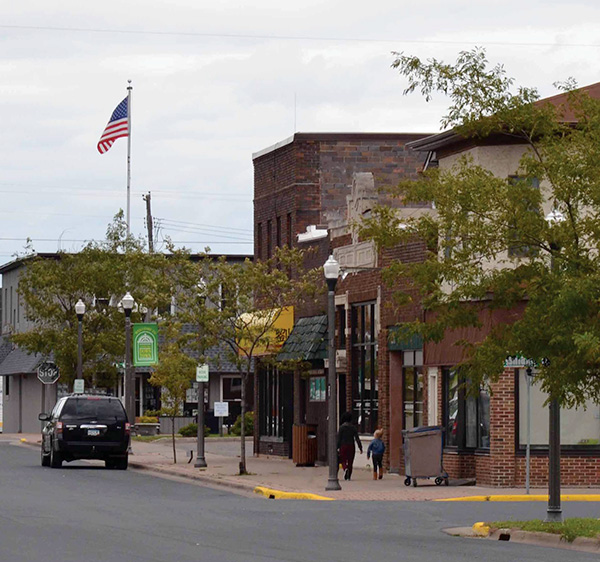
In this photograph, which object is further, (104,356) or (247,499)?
(104,356)

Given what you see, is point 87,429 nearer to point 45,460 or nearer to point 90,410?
point 90,410

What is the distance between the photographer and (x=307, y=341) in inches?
1503

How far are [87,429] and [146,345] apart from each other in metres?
7.14

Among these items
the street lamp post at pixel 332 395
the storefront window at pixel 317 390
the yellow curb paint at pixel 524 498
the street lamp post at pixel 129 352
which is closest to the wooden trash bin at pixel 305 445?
the storefront window at pixel 317 390

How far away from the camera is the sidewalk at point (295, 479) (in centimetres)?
2767

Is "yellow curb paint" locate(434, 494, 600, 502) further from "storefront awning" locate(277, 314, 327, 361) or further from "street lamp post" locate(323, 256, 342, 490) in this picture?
"storefront awning" locate(277, 314, 327, 361)

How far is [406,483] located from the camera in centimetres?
2997

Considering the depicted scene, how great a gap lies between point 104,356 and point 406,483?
2848 centimetres

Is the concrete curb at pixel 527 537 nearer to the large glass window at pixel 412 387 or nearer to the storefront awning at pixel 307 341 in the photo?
the large glass window at pixel 412 387

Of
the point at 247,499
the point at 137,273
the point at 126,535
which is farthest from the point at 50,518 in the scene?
the point at 137,273

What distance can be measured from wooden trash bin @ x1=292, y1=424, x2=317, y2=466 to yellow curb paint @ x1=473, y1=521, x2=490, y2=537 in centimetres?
1756

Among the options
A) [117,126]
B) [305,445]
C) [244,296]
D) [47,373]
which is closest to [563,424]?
[244,296]

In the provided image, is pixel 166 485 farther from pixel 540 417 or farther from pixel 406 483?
pixel 540 417

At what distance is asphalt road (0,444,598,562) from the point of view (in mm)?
16469
